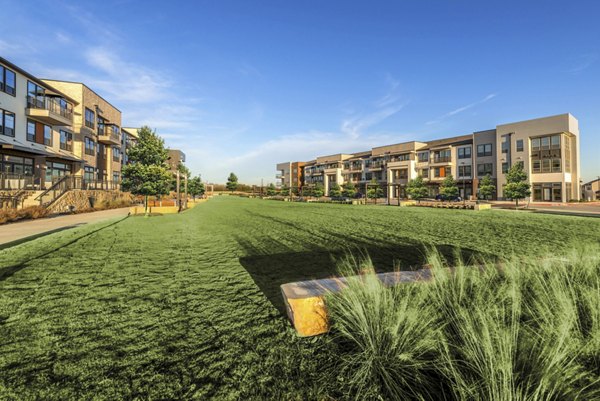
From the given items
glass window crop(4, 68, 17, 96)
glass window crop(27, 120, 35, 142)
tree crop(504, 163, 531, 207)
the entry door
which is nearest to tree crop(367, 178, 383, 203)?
tree crop(504, 163, 531, 207)

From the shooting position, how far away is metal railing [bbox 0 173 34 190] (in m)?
18.6

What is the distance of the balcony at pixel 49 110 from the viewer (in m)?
25.5

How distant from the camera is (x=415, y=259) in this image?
20.9 feet

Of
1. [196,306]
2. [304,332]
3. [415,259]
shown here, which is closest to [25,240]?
[196,306]

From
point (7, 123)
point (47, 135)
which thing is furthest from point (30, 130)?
point (7, 123)

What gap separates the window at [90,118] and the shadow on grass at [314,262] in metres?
38.6

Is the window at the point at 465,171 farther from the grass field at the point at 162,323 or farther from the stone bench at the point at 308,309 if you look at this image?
the stone bench at the point at 308,309

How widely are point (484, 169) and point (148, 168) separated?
Result: 5042 cm

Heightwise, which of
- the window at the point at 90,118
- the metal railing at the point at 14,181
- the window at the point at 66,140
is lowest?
the metal railing at the point at 14,181

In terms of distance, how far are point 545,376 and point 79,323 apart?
15.0ft

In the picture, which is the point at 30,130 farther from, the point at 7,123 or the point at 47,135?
the point at 7,123

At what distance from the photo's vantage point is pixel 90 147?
3597 cm

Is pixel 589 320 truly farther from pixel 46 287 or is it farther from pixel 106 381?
pixel 46 287

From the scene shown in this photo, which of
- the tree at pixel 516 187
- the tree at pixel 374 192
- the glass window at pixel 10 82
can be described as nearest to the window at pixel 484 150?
the tree at pixel 516 187
